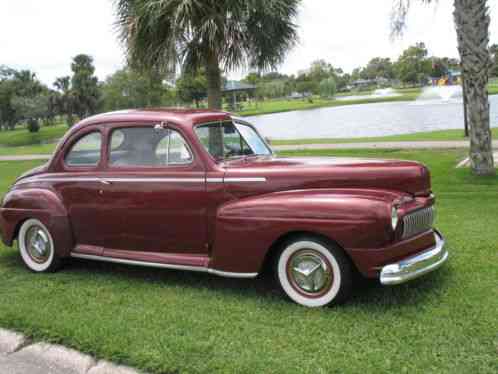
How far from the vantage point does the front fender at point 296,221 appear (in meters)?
3.88

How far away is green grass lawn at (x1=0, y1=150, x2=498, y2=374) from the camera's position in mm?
3352

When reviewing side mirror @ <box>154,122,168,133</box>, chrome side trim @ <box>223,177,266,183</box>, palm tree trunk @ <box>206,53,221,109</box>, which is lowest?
chrome side trim @ <box>223,177,266,183</box>

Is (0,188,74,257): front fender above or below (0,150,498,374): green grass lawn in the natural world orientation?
above

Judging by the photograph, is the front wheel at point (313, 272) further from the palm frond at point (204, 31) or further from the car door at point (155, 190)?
the palm frond at point (204, 31)

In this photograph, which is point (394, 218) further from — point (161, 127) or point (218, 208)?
point (161, 127)

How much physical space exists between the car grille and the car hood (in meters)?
0.17

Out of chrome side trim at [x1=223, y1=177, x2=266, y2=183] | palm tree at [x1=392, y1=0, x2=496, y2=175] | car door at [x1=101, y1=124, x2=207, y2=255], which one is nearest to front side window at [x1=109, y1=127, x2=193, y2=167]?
car door at [x1=101, y1=124, x2=207, y2=255]

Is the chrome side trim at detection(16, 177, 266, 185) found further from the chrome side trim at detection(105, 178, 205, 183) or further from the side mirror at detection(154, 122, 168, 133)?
the side mirror at detection(154, 122, 168, 133)

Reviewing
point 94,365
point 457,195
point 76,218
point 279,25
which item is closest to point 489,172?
point 457,195

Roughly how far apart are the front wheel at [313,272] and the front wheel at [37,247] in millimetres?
2548

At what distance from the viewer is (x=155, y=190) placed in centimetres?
479

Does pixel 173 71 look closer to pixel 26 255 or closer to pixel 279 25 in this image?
pixel 279 25

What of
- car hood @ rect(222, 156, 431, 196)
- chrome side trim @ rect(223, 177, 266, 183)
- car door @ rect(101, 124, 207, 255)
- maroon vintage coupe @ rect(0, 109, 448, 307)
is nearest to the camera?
maroon vintage coupe @ rect(0, 109, 448, 307)

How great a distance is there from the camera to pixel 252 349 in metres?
3.55
